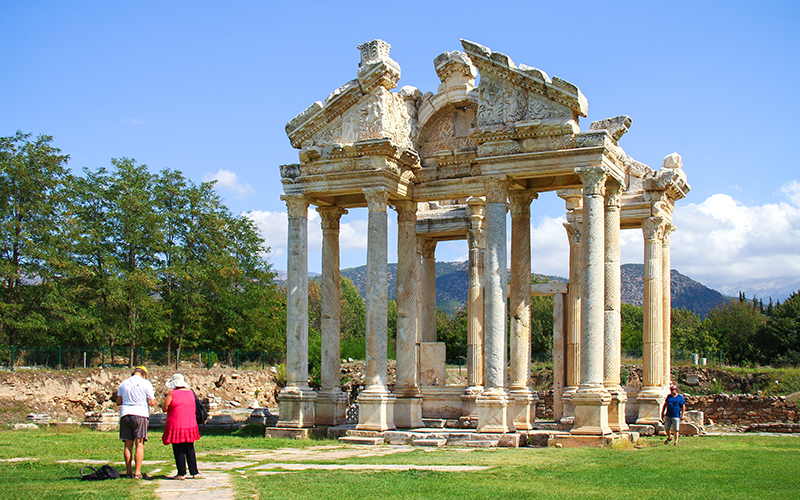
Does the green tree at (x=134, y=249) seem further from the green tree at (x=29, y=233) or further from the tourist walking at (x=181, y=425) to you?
the tourist walking at (x=181, y=425)

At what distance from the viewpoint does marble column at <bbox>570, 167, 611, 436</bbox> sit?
1948cm

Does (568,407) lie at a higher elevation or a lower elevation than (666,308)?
lower

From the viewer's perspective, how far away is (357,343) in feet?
162

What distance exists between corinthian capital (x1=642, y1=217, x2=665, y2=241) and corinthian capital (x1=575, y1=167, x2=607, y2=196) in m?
6.15

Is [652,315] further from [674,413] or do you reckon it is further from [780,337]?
[780,337]

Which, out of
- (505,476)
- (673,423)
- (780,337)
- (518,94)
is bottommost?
(505,476)

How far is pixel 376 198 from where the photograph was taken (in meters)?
22.8

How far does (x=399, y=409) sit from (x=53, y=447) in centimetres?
926

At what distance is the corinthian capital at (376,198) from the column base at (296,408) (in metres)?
5.58

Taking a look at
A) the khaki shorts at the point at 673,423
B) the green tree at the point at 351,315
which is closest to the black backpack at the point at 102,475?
the khaki shorts at the point at 673,423

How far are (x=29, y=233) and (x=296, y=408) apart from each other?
21.6 metres

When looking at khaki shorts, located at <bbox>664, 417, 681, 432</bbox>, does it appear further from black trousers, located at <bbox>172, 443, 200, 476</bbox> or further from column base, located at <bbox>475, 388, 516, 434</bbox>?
black trousers, located at <bbox>172, 443, 200, 476</bbox>

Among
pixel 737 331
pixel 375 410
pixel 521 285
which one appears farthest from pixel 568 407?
pixel 737 331

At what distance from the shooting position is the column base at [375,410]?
71.6 feet
